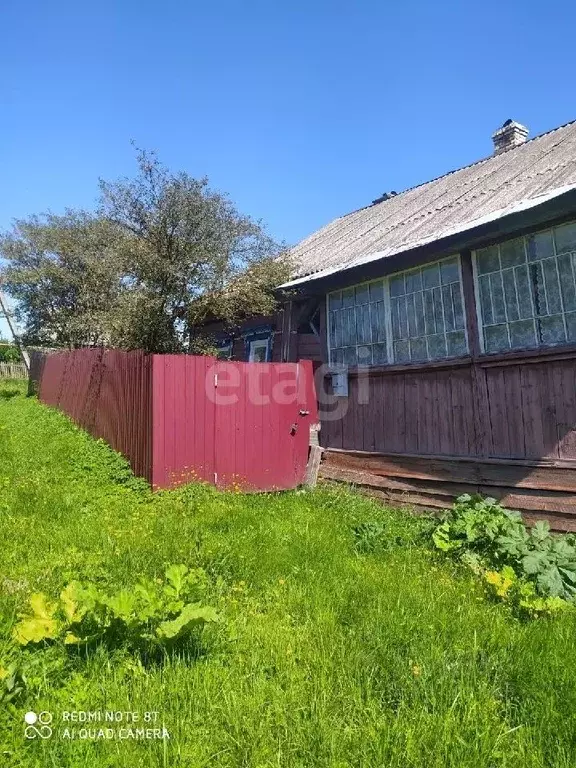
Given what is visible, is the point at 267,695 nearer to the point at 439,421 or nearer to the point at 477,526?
the point at 477,526

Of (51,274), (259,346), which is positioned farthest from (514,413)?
(51,274)

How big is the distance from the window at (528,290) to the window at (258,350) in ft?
18.2

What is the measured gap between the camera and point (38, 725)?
2.14 m

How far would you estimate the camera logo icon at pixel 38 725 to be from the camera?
2.10 meters

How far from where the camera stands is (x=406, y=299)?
24.4 ft

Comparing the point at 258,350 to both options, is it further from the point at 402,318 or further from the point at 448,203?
the point at 448,203

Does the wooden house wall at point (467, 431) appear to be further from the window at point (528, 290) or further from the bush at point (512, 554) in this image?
the bush at point (512, 554)

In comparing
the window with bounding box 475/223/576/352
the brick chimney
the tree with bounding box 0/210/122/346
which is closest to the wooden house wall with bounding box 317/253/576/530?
the window with bounding box 475/223/576/352

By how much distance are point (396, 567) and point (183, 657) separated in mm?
2260

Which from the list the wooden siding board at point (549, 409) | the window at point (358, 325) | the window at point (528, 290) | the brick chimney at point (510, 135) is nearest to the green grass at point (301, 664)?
the wooden siding board at point (549, 409)

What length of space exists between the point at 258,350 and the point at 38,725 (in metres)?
9.61

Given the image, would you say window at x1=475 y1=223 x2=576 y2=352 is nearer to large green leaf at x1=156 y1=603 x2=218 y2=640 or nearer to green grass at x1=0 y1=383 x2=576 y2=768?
green grass at x1=0 y1=383 x2=576 y2=768

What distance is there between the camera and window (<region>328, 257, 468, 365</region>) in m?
6.86

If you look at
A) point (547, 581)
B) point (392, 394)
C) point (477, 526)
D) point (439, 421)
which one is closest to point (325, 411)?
point (392, 394)
